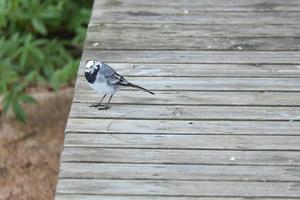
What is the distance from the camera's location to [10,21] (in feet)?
22.7

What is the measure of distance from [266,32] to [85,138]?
168 cm

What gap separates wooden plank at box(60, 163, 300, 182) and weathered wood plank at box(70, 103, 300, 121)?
1.54 ft

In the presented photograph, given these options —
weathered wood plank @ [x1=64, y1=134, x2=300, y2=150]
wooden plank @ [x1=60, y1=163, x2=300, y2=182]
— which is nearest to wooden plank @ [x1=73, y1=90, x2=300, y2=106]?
weathered wood plank @ [x1=64, y1=134, x2=300, y2=150]

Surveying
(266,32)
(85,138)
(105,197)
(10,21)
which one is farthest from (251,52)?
(10,21)

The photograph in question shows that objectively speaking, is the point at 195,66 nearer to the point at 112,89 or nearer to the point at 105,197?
the point at 112,89

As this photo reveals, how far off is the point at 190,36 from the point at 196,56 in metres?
0.29

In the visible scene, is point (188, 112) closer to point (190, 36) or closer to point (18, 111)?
point (190, 36)

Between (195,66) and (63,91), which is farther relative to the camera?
(63,91)

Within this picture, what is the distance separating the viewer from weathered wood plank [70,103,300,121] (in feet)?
14.6

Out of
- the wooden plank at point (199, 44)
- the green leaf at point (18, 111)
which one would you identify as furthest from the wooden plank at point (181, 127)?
the green leaf at point (18, 111)

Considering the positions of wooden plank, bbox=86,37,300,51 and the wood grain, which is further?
wooden plank, bbox=86,37,300,51

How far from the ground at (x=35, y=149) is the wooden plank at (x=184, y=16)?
1.17 m

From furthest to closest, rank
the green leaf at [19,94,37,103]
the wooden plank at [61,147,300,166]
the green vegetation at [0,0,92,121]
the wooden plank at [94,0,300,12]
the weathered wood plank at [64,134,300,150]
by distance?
the green vegetation at [0,0,92,121] < the green leaf at [19,94,37,103] < the wooden plank at [94,0,300,12] < the weathered wood plank at [64,134,300,150] < the wooden plank at [61,147,300,166]

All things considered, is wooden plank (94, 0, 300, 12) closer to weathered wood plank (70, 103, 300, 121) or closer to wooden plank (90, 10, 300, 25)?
wooden plank (90, 10, 300, 25)
